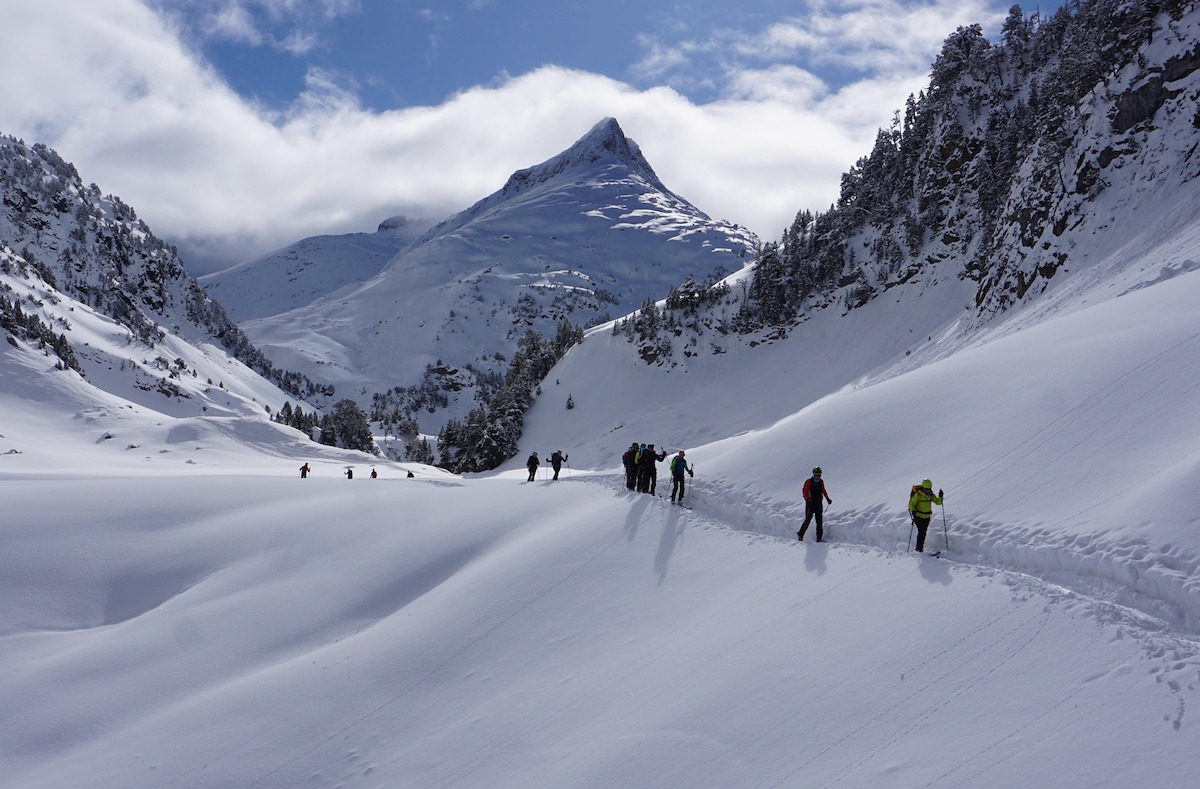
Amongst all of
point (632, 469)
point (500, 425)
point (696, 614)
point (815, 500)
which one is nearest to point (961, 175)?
point (500, 425)

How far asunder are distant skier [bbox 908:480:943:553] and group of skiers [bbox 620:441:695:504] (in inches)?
296

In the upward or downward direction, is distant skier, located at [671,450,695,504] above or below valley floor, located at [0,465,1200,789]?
above

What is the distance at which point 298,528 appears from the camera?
21.3 metres

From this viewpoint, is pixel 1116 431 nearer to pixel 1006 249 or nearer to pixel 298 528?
pixel 298 528

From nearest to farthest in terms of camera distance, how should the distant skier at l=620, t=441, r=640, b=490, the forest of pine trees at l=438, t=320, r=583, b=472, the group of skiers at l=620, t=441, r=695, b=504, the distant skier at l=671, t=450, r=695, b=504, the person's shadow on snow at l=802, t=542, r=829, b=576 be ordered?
1. the person's shadow on snow at l=802, t=542, r=829, b=576
2. the distant skier at l=671, t=450, r=695, b=504
3. the group of skiers at l=620, t=441, r=695, b=504
4. the distant skier at l=620, t=441, r=640, b=490
5. the forest of pine trees at l=438, t=320, r=583, b=472

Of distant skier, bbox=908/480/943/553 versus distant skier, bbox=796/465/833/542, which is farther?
distant skier, bbox=796/465/833/542

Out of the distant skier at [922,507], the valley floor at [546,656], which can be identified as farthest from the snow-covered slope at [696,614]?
the distant skier at [922,507]

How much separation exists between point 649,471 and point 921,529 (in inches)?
373

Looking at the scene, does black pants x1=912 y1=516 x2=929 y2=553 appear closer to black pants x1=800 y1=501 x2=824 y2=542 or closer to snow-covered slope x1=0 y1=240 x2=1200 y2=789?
snow-covered slope x1=0 y1=240 x2=1200 y2=789

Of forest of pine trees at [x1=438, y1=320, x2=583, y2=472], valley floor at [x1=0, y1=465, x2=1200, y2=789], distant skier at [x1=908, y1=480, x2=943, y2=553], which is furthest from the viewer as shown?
forest of pine trees at [x1=438, y1=320, x2=583, y2=472]

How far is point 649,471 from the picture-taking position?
21.1m

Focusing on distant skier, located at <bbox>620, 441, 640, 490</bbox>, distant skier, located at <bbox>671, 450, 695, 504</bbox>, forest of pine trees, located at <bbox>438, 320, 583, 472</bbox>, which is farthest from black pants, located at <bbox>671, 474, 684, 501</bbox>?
forest of pine trees, located at <bbox>438, 320, 583, 472</bbox>

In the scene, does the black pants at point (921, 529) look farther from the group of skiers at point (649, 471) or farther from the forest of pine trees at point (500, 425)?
the forest of pine trees at point (500, 425)

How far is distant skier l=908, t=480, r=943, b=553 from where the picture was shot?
12711 mm
